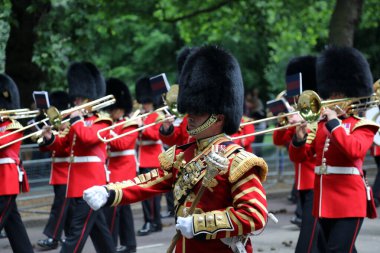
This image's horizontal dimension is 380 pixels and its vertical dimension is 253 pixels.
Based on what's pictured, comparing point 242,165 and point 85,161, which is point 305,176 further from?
point 242,165

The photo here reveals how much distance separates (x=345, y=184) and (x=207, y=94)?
2063 millimetres

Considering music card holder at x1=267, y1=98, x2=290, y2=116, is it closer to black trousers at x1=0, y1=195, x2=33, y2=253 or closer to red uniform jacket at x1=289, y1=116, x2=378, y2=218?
red uniform jacket at x1=289, y1=116, x2=378, y2=218

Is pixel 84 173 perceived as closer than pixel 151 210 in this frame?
Yes

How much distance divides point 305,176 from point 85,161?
2.14 m

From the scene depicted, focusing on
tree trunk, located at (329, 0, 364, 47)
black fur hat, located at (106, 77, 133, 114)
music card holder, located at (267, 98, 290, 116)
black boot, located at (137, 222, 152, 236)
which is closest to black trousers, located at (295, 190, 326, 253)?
music card holder, located at (267, 98, 290, 116)

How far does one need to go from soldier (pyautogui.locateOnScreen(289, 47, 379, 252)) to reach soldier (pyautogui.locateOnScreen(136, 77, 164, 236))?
3.95 metres

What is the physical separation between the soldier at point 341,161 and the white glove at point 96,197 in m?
2.17

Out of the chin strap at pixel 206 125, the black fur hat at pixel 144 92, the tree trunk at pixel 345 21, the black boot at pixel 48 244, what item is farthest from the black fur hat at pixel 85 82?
the tree trunk at pixel 345 21

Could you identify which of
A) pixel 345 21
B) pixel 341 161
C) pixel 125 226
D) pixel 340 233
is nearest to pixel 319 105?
pixel 341 161

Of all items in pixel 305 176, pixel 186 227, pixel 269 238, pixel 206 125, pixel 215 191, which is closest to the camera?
pixel 186 227

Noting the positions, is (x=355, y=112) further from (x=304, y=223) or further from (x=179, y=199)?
(x=179, y=199)

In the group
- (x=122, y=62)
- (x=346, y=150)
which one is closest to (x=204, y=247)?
(x=346, y=150)

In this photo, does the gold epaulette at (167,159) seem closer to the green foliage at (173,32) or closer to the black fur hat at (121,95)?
the green foliage at (173,32)

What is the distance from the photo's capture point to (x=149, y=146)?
10922 mm
